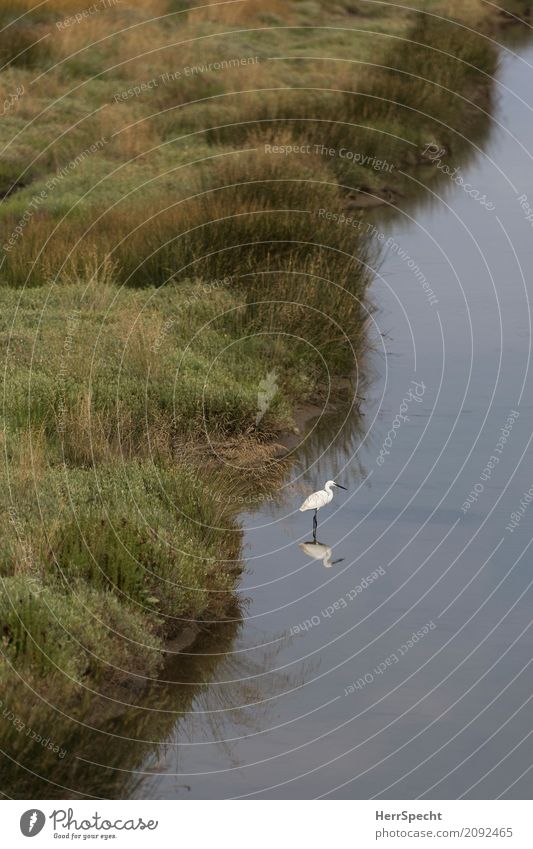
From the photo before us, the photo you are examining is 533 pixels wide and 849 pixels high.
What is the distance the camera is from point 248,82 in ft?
111

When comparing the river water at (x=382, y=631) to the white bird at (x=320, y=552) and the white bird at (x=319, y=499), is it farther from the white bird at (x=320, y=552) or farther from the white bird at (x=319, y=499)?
the white bird at (x=319, y=499)

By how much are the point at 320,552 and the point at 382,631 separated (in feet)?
5.58

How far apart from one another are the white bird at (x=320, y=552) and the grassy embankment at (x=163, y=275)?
0.58 m

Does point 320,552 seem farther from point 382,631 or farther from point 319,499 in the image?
point 382,631

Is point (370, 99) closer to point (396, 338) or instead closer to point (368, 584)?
point (396, 338)

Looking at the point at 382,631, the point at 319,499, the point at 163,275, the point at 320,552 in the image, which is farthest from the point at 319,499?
the point at 163,275

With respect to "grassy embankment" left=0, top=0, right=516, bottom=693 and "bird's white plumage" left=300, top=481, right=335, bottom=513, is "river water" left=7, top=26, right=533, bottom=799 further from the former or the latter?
"grassy embankment" left=0, top=0, right=516, bottom=693

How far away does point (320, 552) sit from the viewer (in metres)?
14.1

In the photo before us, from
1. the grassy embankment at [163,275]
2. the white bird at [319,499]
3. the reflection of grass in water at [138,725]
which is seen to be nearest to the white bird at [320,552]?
the white bird at [319,499]

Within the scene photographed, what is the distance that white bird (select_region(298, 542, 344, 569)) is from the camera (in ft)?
45.4

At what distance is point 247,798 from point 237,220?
11.8 meters

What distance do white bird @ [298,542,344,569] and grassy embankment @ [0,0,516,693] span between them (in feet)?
1.89

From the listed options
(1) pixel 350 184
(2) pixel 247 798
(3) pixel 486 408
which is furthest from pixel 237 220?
(2) pixel 247 798

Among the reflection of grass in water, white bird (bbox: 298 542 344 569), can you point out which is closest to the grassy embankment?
the reflection of grass in water
